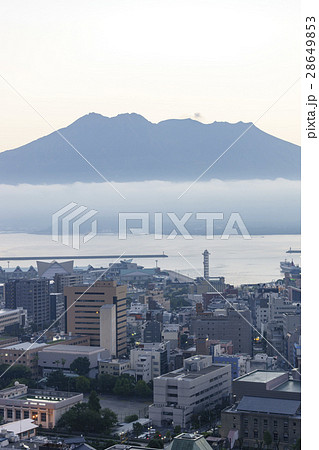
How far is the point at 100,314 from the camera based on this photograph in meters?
9.18

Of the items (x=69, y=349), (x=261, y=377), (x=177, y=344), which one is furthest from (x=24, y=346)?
(x=261, y=377)

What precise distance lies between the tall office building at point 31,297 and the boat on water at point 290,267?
16.6ft

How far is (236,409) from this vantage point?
5133 mm

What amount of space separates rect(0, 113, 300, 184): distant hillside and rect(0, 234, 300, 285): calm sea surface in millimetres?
1869

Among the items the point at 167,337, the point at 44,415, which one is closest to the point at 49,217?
the point at 167,337

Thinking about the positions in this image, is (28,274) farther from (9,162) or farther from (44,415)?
(44,415)

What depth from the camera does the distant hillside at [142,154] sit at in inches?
779

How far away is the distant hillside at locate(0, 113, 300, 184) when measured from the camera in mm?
19781

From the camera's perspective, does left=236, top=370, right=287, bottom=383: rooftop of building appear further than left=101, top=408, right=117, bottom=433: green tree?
Yes

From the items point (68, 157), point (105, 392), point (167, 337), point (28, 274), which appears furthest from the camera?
point (68, 157)

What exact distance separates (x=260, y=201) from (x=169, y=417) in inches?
528

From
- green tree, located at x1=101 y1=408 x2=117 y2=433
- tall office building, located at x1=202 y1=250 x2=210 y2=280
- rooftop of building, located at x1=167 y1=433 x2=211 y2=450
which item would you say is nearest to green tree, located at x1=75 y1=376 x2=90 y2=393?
green tree, located at x1=101 y1=408 x2=117 y2=433

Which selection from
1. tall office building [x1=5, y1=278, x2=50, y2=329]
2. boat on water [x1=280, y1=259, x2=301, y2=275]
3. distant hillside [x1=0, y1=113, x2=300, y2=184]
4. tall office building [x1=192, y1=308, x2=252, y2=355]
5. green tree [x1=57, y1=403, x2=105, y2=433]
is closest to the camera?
green tree [x1=57, y1=403, x2=105, y2=433]

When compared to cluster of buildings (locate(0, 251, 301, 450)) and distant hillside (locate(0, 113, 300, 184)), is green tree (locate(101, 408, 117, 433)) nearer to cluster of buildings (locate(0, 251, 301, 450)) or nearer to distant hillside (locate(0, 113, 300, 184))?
cluster of buildings (locate(0, 251, 301, 450))
